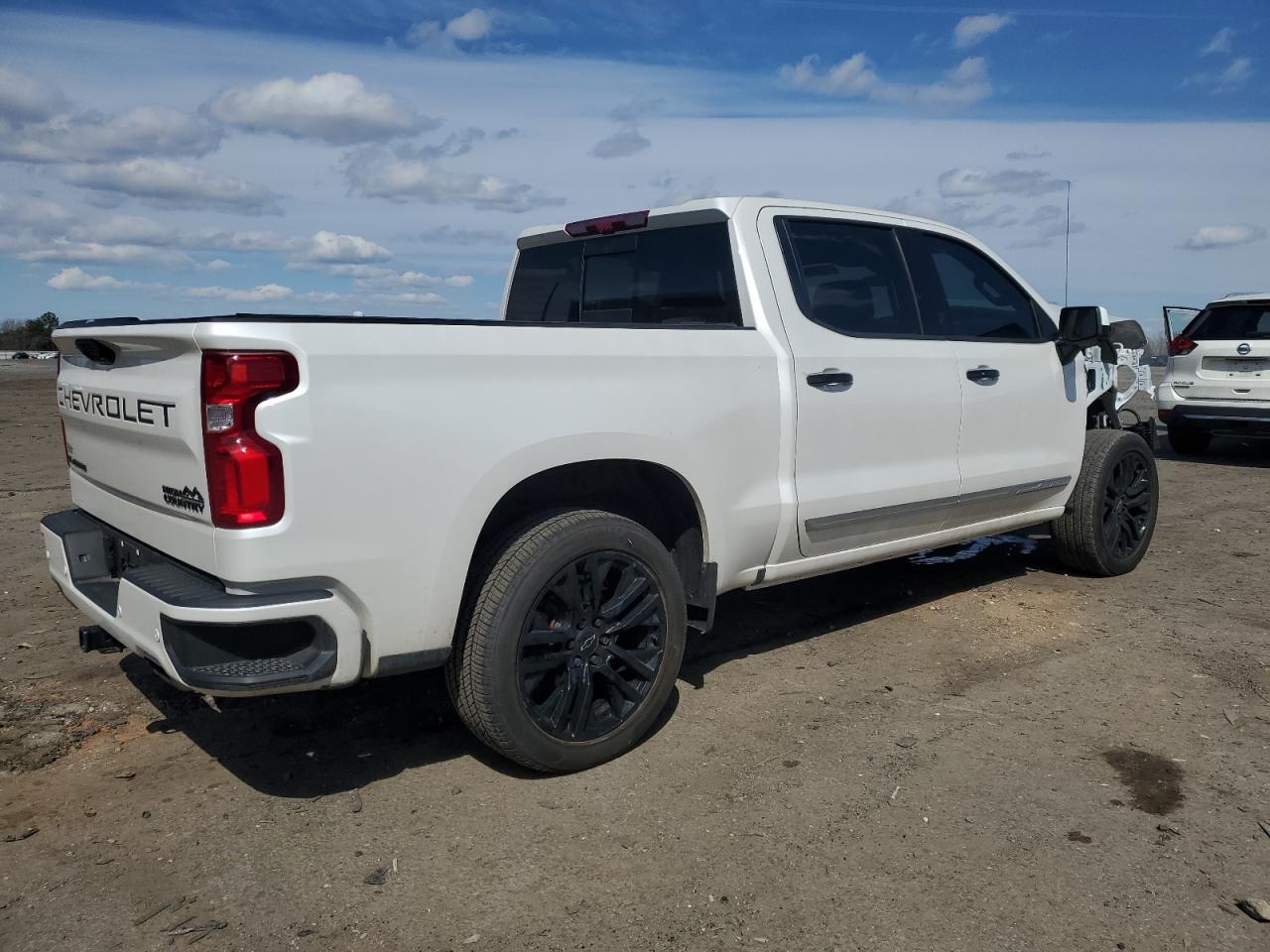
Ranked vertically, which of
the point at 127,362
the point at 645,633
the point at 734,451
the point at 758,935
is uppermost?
the point at 127,362

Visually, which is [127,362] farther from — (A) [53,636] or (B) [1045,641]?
(B) [1045,641]

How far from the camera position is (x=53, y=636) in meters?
4.75

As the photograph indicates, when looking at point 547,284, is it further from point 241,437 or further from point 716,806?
point 716,806

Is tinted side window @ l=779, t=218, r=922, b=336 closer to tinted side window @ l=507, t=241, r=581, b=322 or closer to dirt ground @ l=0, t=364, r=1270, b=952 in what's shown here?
tinted side window @ l=507, t=241, r=581, b=322

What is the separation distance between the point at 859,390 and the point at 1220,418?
309 inches

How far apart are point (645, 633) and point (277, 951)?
1507 millimetres

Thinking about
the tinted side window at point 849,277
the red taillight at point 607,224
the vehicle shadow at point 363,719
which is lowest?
the vehicle shadow at point 363,719

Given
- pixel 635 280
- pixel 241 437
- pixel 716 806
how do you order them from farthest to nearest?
pixel 635 280 < pixel 716 806 < pixel 241 437

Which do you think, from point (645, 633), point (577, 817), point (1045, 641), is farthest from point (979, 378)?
point (577, 817)

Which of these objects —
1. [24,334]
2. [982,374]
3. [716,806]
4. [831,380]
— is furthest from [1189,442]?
[24,334]

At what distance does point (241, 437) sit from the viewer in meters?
2.69

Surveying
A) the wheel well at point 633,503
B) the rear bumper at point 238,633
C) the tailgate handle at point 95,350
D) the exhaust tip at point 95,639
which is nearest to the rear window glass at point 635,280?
the wheel well at point 633,503

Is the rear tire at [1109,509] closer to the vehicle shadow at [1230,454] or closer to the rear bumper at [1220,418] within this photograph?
the rear bumper at [1220,418]

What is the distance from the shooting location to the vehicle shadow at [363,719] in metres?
3.48
